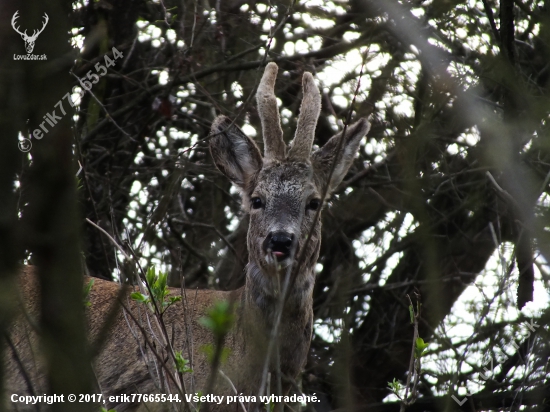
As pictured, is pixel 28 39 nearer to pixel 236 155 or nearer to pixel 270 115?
pixel 270 115

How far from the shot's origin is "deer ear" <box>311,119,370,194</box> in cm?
696

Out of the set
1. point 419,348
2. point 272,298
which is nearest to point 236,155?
point 272,298

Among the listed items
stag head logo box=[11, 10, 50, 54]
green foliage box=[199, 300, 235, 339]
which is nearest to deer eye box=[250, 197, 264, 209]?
green foliage box=[199, 300, 235, 339]

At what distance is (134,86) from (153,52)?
52cm

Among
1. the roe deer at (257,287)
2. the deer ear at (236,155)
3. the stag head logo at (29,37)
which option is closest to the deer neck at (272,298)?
→ the roe deer at (257,287)

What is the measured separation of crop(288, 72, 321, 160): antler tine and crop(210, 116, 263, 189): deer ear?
37 cm

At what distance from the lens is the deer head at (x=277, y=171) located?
6.14 meters

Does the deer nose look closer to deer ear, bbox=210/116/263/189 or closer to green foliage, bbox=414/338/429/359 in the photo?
deer ear, bbox=210/116/263/189

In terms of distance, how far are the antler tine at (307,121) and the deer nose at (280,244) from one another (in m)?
1.05

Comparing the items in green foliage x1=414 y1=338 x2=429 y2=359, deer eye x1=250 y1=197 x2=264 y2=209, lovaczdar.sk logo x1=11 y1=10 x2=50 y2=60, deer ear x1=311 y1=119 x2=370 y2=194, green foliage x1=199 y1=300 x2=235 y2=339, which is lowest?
green foliage x1=199 y1=300 x2=235 y2=339

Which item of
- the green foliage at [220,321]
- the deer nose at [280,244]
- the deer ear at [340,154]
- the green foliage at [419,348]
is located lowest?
the green foliage at [220,321]

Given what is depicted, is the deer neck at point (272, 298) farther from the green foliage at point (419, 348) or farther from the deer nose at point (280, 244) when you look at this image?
the green foliage at point (419, 348)

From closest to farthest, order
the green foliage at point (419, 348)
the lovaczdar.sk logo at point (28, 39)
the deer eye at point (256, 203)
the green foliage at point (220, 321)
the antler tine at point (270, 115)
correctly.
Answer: the lovaczdar.sk logo at point (28, 39)
the green foliage at point (220, 321)
the green foliage at point (419, 348)
the deer eye at point (256, 203)
the antler tine at point (270, 115)

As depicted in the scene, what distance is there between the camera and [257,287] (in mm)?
6234
